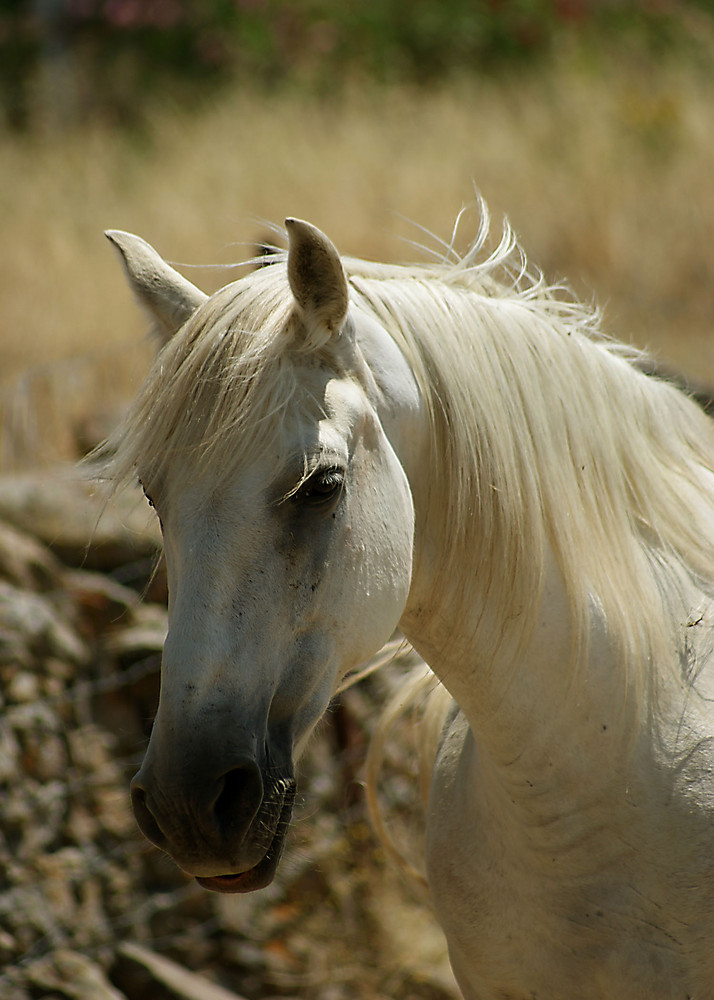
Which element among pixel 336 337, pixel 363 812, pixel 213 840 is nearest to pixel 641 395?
pixel 336 337

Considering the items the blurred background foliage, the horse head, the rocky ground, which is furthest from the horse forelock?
the blurred background foliage

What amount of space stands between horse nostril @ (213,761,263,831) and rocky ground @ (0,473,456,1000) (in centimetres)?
175

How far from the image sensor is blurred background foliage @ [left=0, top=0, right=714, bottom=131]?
36.8 ft

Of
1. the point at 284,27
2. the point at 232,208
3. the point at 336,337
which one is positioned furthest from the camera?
the point at 284,27

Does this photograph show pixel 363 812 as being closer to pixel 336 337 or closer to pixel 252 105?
pixel 336 337

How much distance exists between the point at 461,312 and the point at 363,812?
2.40 m

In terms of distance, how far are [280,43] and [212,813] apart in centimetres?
1310

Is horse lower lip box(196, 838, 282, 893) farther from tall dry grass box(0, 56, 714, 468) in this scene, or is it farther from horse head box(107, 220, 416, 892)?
tall dry grass box(0, 56, 714, 468)

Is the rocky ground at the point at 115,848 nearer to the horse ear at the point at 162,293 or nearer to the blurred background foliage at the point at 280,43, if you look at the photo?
the horse ear at the point at 162,293

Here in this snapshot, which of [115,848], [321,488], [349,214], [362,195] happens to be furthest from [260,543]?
[362,195]

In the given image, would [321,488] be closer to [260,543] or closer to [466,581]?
[260,543]

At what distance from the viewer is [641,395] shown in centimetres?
156

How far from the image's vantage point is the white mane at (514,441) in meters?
1.30

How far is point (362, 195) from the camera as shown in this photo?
775cm
